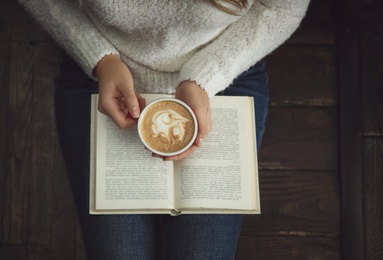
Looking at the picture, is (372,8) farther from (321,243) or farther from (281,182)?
(321,243)

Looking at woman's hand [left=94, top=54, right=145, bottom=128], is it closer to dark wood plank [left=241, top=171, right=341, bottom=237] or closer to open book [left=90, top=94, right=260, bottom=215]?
open book [left=90, top=94, right=260, bottom=215]

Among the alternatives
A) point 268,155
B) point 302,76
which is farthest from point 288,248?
point 302,76

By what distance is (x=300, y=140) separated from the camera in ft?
3.96

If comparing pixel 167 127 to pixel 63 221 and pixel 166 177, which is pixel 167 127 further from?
pixel 63 221

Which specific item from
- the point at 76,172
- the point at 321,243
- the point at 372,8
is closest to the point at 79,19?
the point at 76,172

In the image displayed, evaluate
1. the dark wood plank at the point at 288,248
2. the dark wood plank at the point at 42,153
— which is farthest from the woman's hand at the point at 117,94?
the dark wood plank at the point at 288,248

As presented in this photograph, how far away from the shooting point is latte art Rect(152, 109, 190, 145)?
2.30ft

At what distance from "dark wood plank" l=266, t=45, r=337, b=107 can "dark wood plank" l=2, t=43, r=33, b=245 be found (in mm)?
682

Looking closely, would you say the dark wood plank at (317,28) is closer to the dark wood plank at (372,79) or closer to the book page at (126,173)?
the dark wood plank at (372,79)

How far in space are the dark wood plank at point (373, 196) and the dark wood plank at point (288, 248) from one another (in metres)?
0.09

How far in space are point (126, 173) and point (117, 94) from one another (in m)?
0.14

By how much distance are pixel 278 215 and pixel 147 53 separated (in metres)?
0.63

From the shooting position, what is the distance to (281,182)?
1.19 meters

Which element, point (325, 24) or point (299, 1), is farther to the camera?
point (325, 24)
